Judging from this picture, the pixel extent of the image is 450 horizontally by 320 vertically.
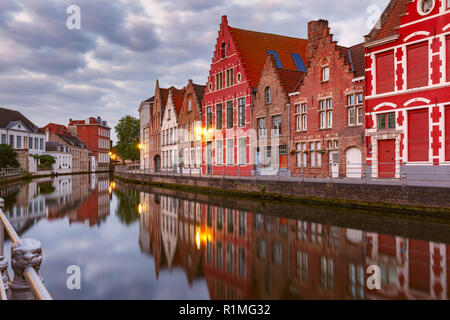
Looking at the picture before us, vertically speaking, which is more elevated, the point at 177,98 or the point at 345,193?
the point at 177,98

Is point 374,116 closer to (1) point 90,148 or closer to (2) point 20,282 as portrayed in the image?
(2) point 20,282

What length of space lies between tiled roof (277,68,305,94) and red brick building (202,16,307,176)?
3099 millimetres

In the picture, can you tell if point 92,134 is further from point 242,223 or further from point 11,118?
point 242,223

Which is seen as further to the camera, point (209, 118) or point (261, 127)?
point (209, 118)

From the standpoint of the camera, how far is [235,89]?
102 ft

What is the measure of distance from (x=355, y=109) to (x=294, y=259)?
1500cm

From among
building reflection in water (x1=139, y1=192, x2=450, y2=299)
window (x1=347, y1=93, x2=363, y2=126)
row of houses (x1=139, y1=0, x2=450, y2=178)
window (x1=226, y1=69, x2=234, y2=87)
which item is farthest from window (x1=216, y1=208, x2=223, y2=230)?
window (x1=226, y1=69, x2=234, y2=87)

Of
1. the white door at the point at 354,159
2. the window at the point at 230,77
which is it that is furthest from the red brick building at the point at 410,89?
the window at the point at 230,77

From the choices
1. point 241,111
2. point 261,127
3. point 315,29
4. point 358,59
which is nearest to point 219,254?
point 358,59

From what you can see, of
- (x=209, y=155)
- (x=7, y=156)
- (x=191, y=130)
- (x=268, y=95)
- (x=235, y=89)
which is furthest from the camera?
(x=7, y=156)

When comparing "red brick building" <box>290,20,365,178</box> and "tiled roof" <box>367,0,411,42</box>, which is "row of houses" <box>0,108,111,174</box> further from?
"tiled roof" <box>367,0,411,42</box>

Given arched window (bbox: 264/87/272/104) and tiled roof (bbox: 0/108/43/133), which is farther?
tiled roof (bbox: 0/108/43/133)

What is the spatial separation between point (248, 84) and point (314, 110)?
25.0 ft

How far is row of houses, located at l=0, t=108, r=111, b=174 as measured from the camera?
5600 cm
